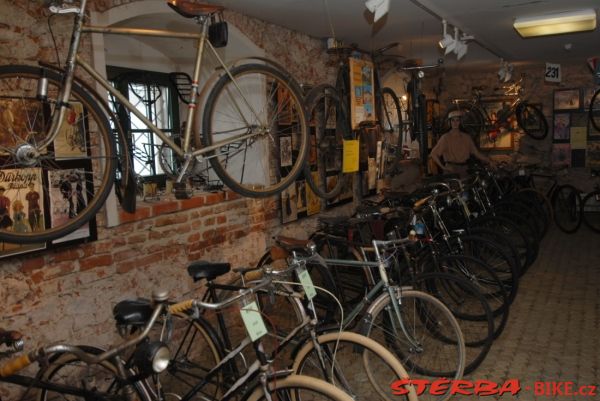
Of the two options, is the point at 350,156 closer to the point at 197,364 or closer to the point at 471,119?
the point at 197,364

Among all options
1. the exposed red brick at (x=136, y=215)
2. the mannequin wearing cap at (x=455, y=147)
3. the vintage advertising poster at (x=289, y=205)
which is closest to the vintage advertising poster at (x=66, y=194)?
the exposed red brick at (x=136, y=215)

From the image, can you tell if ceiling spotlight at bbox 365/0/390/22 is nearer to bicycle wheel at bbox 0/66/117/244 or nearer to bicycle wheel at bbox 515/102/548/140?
bicycle wheel at bbox 0/66/117/244

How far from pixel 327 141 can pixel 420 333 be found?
70.6 inches

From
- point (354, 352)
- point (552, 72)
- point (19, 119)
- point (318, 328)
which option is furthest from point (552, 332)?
point (552, 72)

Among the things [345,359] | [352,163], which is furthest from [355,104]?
[345,359]

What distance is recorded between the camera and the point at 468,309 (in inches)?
144

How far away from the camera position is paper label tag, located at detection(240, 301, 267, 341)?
6.40 ft

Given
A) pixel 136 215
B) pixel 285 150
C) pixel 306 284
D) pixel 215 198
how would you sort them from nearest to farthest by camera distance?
pixel 306 284 < pixel 136 215 < pixel 215 198 < pixel 285 150

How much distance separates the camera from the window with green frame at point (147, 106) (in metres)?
3.54

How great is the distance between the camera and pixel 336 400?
5.89 ft

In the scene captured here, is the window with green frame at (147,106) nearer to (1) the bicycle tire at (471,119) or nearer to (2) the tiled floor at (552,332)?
(2) the tiled floor at (552,332)

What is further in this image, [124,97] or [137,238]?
[137,238]

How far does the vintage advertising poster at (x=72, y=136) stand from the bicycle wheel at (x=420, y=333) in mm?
1711

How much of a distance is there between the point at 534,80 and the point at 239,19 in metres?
6.72
